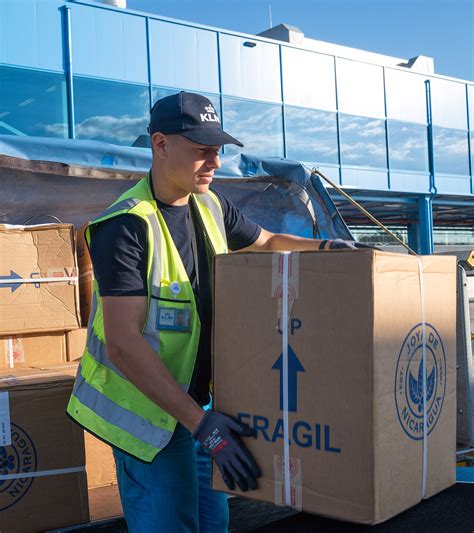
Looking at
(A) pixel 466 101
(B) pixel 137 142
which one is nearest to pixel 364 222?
(A) pixel 466 101

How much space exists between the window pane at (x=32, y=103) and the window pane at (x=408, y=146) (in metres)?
9.80

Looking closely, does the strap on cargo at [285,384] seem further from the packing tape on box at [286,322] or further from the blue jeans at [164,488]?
the blue jeans at [164,488]

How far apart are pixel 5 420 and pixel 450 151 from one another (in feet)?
66.1

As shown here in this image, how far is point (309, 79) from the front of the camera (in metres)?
17.5

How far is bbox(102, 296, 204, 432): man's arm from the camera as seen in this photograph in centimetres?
181

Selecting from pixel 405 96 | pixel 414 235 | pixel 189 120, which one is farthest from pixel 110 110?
pixel 414 235

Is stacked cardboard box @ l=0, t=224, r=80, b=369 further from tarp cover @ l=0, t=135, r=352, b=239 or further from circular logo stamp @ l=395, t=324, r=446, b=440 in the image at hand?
circular logo stamp @ l=395, t=324, r=446, b=440

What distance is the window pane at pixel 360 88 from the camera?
18.2m

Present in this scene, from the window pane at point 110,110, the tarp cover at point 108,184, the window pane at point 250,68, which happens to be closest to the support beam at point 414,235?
the window pane at point 250,68

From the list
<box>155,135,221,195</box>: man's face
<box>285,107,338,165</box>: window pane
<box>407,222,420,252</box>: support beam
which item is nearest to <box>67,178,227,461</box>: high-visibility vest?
<box>155,135,221,195</box>: man's face

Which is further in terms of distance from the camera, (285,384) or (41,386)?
(41,386)

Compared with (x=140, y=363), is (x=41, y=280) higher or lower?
higher

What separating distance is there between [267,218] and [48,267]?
1.30 m

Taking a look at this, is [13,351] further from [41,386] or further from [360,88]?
[360,88]
